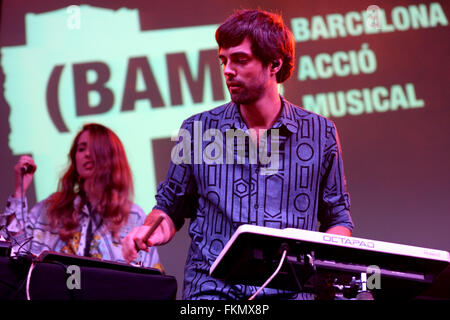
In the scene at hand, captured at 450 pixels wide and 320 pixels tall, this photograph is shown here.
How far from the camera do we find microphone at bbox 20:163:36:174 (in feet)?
12.1

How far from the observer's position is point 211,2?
406 centimetres

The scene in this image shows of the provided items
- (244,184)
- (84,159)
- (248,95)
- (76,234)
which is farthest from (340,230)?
(84,159)

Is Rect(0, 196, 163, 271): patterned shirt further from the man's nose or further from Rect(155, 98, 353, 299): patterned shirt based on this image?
the man's nose

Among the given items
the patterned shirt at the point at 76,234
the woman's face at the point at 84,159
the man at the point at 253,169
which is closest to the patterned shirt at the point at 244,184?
the man at the point at 253,169

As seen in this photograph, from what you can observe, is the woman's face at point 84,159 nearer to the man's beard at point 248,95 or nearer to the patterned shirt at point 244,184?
the patterned shirt at point 244,184

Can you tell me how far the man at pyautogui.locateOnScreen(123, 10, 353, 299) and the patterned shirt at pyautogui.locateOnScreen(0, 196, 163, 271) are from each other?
132 centimetres

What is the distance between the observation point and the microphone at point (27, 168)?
3.69 m

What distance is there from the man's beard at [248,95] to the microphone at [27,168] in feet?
6.24

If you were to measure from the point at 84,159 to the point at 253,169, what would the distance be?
186cm

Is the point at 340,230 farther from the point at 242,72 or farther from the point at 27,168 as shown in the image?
the point at 27,168

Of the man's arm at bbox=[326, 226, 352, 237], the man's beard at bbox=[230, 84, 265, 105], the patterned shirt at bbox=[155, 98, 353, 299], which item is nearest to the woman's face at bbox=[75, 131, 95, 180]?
the patterned shirt at bbox=[155, 98, 353, 299]

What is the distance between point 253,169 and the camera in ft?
7.11

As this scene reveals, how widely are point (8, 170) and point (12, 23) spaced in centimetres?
97

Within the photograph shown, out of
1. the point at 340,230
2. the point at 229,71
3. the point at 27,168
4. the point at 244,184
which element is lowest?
the point at 340,230
